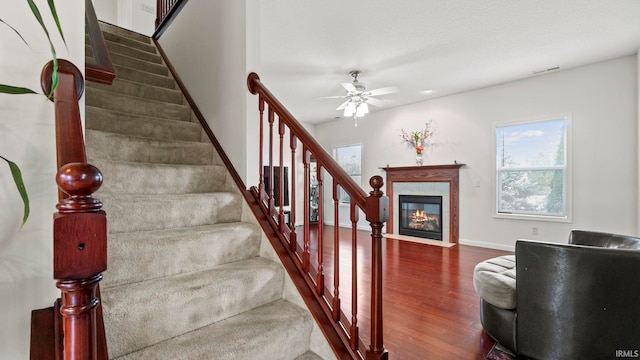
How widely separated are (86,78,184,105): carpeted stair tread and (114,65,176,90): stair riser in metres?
0.13

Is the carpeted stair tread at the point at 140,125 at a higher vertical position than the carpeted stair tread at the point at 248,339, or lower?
higher

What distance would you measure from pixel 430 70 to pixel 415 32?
1144mm

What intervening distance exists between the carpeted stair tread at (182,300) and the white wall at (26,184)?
0.88ft

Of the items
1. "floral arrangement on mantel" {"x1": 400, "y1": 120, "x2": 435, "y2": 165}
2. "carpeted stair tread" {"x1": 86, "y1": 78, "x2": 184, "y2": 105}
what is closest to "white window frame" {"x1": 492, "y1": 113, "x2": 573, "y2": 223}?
"floral arrangement on mantel" {"x1": 400, "y1": 120, "x2": 435, "y2": 165}

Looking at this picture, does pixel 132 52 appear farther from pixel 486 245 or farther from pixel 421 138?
pixel 486 245

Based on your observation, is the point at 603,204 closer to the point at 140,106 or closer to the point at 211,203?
the point at 211,203

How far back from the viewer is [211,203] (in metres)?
1.87

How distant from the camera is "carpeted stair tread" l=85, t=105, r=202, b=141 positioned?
210 centimetres

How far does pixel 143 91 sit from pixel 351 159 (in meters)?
4.94

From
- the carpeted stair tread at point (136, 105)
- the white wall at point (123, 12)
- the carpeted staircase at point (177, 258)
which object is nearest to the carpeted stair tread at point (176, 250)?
the carpeted staircase at point (177, 258)

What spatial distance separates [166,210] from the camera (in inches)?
66.3

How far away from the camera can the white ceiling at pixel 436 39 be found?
2629 millimetres

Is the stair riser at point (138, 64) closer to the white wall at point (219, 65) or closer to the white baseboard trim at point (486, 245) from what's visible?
the white wall at point (219, 65)

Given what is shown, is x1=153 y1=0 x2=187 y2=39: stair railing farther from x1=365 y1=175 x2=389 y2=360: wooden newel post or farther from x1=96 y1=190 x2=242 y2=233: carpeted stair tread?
x1=365 y1=175 x2=389 y2=360: wooden newel post
